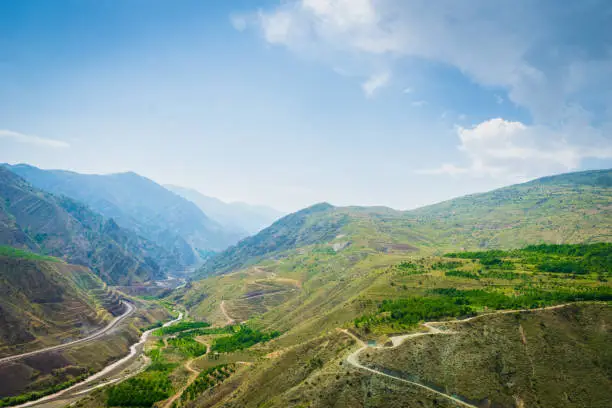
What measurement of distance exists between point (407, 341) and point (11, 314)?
7667 inches

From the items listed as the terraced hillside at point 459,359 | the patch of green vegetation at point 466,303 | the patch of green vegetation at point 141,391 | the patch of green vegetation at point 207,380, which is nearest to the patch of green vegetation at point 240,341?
the patch of green vegetation at point 141,391

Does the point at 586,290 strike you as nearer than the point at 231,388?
No

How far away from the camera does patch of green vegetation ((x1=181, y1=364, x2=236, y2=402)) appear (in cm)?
11600

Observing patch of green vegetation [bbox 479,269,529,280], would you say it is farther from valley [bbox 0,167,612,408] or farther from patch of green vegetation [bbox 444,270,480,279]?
patch of green vegetation [bbox 444,270,480,279]

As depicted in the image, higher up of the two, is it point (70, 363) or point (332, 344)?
point (332, 344)

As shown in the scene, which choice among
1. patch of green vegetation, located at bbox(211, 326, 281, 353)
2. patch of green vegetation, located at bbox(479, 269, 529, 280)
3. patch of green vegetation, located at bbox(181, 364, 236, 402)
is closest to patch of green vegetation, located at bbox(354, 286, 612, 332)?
patch of green vegetation, located at bbox(479, 269, 529, 280)

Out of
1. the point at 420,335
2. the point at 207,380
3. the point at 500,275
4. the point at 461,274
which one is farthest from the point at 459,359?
the point at 461,274

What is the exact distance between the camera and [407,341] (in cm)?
9088

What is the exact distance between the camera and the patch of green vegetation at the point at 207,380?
116000 mm

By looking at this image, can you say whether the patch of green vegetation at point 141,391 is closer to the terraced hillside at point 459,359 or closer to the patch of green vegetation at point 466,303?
the terraced hillside at point 459,359

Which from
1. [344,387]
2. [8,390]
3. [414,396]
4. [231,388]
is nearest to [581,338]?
[414,396]

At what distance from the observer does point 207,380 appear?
403 feet

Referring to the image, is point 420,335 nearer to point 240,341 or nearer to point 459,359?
point 459,359

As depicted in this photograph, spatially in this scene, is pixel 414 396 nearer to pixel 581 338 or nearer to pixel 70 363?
pixel 581 338
